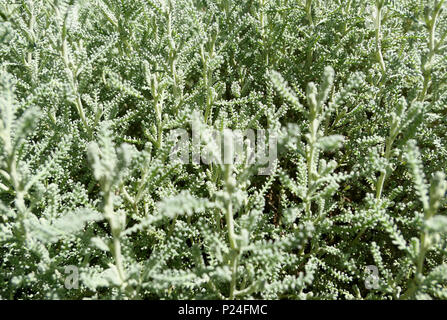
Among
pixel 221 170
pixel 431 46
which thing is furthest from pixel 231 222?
pixel 431 46

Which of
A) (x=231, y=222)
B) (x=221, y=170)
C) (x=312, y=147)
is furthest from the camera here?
(x=221, y=170)

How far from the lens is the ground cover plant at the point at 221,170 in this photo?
1380 mm

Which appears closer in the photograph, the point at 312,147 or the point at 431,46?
the point at 312,147

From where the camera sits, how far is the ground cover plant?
4.53ft

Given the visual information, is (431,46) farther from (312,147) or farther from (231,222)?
(231,222)

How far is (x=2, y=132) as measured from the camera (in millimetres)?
1363

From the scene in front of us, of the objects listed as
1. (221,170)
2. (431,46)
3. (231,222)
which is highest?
(431,46)

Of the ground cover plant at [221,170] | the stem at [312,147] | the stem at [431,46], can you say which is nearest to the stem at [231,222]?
the ground cover plant at [221,170]

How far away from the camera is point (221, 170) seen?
69.0 inches

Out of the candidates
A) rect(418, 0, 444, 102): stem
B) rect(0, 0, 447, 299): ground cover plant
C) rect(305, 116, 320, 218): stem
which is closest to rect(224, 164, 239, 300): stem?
rect(0, 0, 447, 299): ground cover plant
